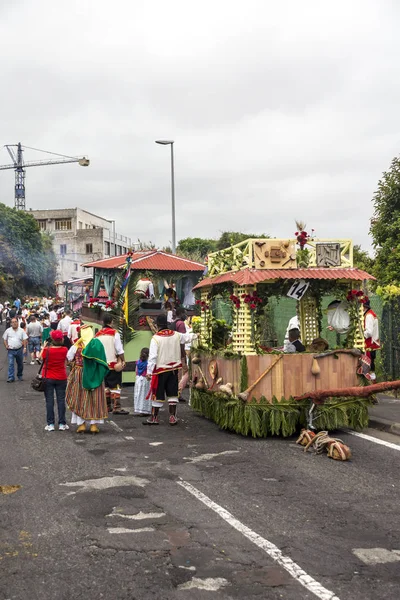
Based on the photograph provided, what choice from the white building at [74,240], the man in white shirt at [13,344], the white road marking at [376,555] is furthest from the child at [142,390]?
the white building at [74,240]

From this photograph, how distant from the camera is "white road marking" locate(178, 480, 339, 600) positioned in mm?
4699

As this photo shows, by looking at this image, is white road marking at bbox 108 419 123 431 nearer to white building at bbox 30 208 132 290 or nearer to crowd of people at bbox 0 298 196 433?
crowd of people at bbox 0 298 196 433

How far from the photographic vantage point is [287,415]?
1052 centimetres

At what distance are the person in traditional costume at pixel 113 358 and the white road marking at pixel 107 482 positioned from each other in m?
4.54

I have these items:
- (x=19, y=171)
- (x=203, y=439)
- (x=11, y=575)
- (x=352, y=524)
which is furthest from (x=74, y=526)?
(x=19, y=171)

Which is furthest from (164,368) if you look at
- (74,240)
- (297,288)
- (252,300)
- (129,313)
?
(74,240)

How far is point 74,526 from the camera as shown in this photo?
6148 millimetres

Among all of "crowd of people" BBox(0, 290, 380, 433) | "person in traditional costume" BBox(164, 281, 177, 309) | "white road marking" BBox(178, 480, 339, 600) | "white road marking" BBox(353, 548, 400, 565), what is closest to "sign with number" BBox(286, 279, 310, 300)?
"crowd of people" BBox(0, 290, 380, 433)

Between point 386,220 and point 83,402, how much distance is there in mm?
16181

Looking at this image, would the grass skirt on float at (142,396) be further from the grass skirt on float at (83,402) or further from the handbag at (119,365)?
the grass skirt on float at (83,402)

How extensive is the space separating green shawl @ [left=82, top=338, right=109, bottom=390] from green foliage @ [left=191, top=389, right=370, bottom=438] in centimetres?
205

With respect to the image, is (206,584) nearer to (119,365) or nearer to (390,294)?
(119,365)

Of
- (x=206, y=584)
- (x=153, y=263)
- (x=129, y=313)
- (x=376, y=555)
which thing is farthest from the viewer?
(x=153, y=263)

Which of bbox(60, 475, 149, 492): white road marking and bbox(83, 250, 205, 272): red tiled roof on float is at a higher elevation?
bbox(83, 250, 205, 272): red tiled roof on float
